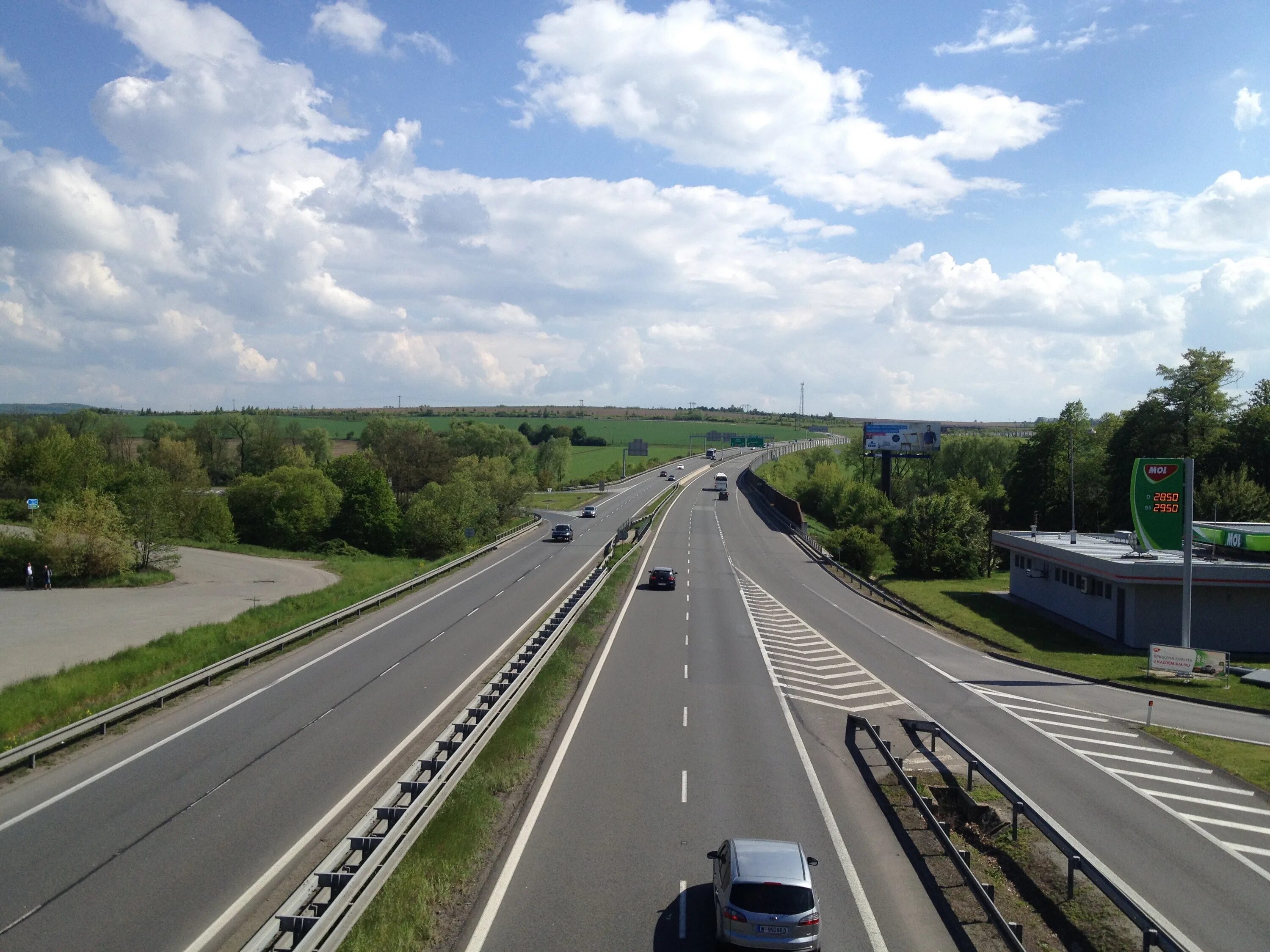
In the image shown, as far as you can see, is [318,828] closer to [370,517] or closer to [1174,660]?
[1174,660]

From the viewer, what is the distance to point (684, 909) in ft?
39.2

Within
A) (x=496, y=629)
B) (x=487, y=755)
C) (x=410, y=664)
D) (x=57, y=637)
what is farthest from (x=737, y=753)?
(x=57, y=637)

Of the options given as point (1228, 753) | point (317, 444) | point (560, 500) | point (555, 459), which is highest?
point (317, 444)

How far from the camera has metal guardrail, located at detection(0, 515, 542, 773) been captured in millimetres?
17047

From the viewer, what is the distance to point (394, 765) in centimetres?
1773

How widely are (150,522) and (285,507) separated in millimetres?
25123

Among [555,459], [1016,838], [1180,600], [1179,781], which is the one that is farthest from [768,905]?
[555,459]

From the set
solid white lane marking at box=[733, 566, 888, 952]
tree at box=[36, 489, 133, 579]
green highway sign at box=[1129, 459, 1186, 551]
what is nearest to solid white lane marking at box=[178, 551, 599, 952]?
solid white lane marking at box=[733, 566, 888, 952]

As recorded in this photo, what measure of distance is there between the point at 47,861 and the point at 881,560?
59036mm

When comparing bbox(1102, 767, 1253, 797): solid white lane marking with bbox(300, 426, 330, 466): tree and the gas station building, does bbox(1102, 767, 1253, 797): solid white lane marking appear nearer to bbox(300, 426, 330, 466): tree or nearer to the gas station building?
the gas station building

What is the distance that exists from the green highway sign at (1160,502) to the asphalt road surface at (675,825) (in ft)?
56.2

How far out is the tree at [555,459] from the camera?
13238 cm

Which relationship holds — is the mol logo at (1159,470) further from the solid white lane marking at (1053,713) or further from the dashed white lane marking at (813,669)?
the dashed white lane marking at (813,669)

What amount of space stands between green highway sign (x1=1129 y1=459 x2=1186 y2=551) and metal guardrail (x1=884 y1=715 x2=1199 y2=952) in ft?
63.7
